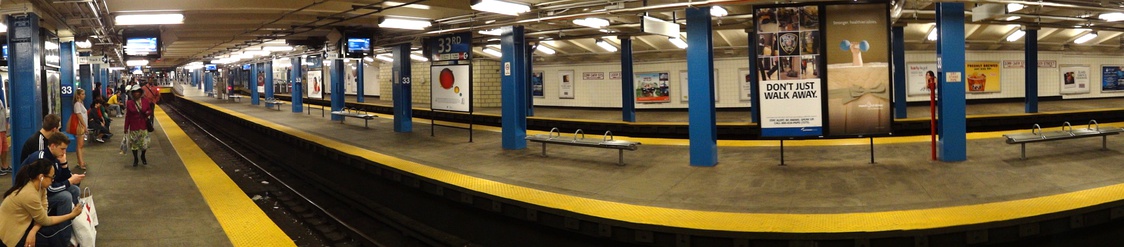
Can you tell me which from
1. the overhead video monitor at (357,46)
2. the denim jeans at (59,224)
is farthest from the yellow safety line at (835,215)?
the overhead video monitor at (357,46)

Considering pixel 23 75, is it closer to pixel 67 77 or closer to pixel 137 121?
pixel 137 121

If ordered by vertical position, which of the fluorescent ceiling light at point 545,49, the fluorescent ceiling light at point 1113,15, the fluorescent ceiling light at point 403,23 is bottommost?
the fluorescent ceiling light at point 1113,15

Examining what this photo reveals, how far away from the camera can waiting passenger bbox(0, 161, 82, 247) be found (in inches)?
179

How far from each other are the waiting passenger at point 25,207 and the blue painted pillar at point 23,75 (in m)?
5.30

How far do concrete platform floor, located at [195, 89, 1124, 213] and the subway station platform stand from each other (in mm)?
2665

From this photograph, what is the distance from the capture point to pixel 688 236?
17.2 feet

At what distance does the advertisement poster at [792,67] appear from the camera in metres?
7.77

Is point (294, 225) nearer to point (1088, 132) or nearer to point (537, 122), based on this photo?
point (537, 122)

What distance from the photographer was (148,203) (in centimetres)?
766

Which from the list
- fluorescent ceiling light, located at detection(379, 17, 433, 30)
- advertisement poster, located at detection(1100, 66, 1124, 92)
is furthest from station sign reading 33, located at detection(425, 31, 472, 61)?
advertisement poster, located at detection(1100, 66, 1124, 92)

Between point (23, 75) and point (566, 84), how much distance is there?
15.7 meters

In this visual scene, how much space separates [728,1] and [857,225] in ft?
9.98

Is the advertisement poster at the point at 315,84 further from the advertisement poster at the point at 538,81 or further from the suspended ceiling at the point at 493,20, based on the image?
the advertisement poster at the point at 538,81

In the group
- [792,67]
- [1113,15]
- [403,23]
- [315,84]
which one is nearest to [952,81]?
[792,67]
